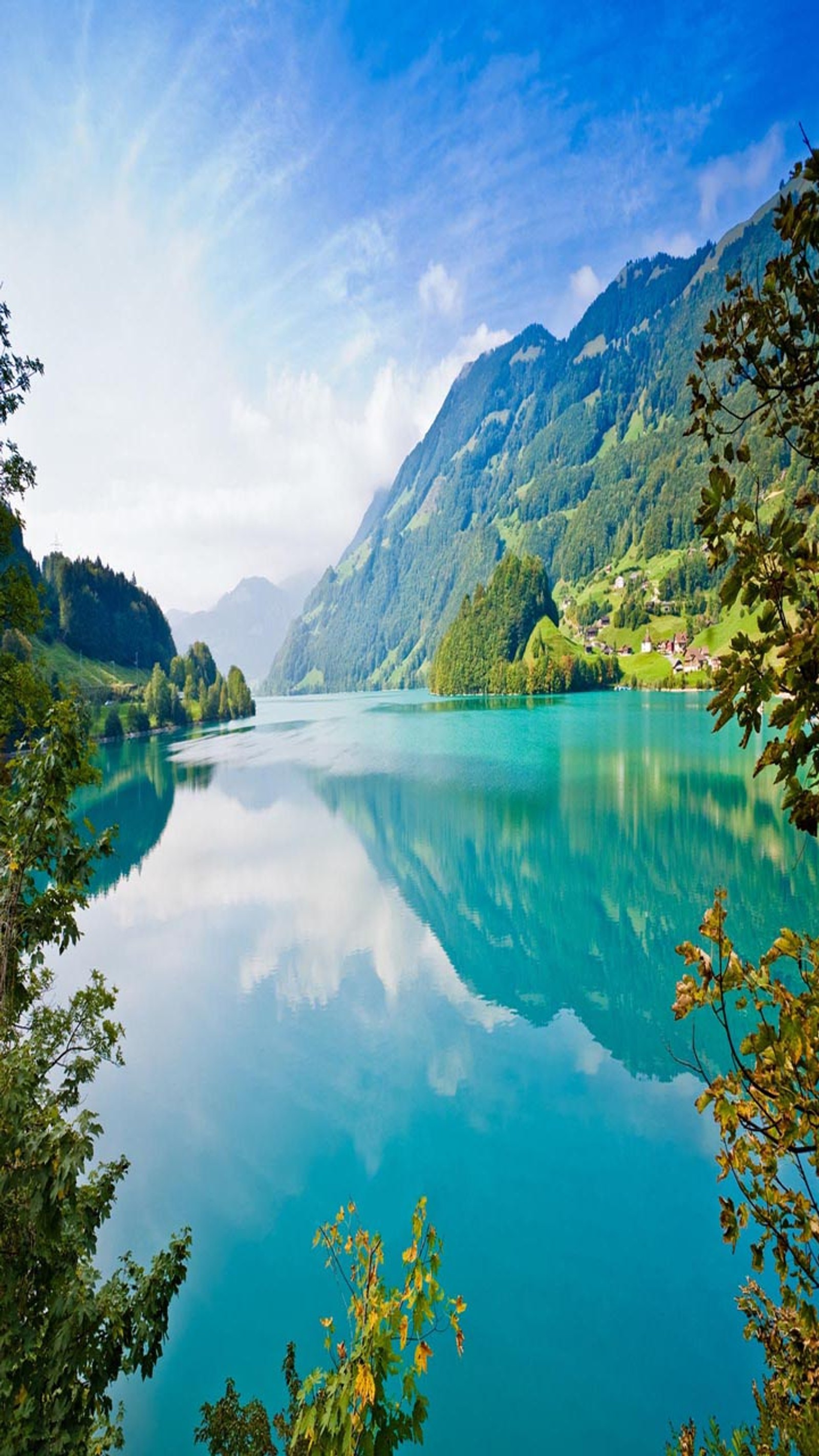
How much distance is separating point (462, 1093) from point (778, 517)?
48.2 feet

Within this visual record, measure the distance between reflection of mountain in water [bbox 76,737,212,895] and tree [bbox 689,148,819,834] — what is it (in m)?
23.0

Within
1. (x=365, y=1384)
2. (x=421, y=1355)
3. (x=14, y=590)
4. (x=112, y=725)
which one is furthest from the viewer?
(x=112, y=725)

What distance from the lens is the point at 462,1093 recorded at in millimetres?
14484

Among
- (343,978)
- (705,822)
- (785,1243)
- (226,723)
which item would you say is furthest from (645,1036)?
(226,723)

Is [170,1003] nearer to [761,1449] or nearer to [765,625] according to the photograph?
[761,1449]

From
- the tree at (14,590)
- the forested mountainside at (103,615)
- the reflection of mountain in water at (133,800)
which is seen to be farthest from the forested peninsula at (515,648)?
the tree at (14,590)

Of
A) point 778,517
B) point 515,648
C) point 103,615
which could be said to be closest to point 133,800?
point 778,517

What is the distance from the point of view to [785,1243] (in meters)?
2.70

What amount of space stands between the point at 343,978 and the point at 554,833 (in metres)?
16.2

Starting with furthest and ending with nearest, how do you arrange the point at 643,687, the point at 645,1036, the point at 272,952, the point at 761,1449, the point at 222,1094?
1. the point at 643,687
2. the point at 272,952
3. the point at 645,1036
4. the point at 222,1094
5. the point at 761,1449

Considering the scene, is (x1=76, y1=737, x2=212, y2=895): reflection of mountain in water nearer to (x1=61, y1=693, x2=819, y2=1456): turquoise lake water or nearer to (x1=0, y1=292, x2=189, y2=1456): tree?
(x1=61, y1=693, x2=819, y2=1456): turquoise lake water

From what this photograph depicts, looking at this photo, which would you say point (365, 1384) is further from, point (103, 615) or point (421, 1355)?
point (103, 615)

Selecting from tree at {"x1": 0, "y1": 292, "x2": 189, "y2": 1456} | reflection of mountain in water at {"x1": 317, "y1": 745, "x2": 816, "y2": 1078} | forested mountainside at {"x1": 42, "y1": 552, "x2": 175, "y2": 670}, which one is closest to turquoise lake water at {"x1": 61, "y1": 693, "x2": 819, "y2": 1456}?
reflection of mountain in water at {"x1": 317, "y1": 745, "x2": 816, "y2": 1078}

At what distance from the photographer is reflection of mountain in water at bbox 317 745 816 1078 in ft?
61.7
